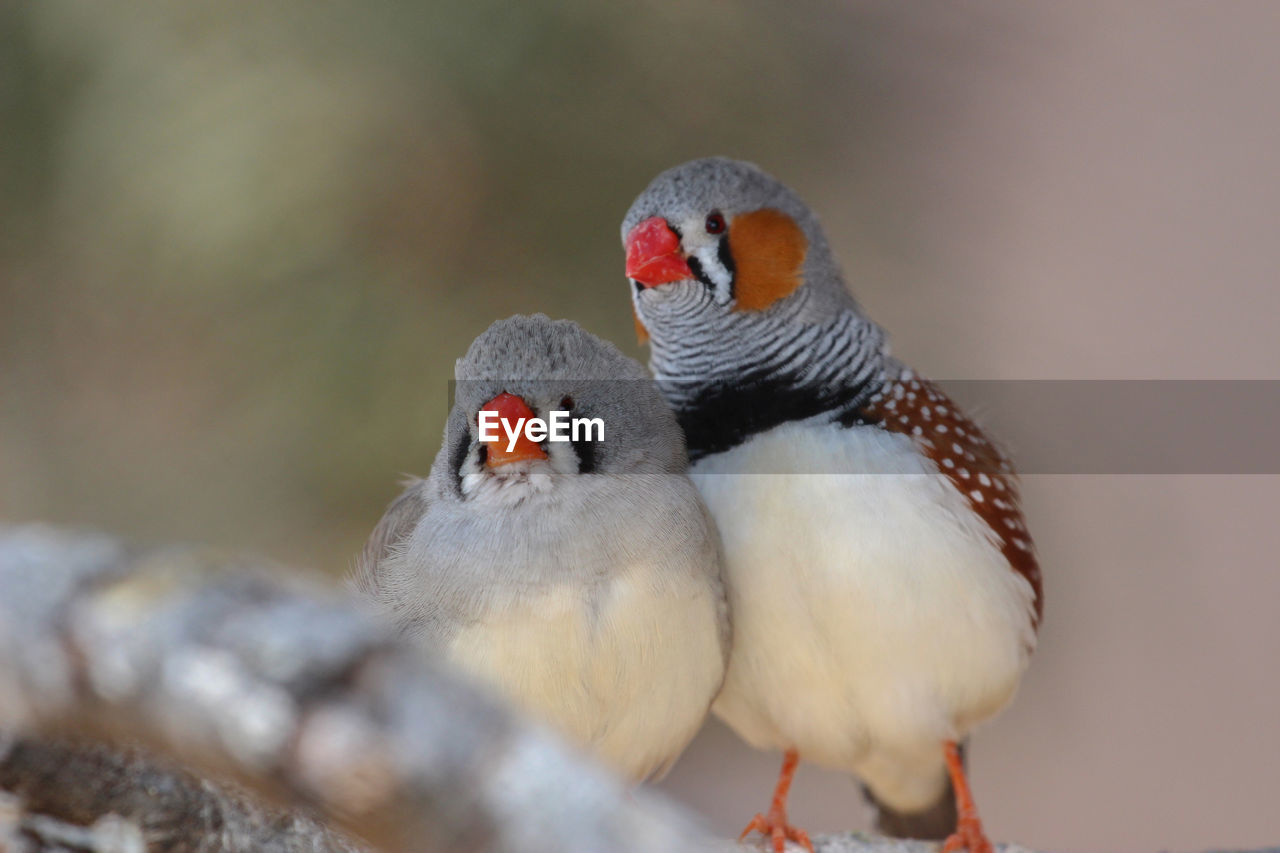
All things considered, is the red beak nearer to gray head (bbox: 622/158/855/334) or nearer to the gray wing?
gray head (bbox: 622/158/855/334)

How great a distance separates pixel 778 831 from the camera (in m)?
1.05

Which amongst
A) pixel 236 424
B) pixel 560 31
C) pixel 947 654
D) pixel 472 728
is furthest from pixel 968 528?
pixel 236 424

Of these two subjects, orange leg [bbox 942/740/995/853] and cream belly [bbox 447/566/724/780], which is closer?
cream belly [bbox 447/566/724/780]

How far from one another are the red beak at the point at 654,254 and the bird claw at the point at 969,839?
54cm

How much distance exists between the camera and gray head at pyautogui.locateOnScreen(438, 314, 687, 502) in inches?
33.0

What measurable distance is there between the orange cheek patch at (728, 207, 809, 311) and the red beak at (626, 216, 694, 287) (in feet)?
0.18

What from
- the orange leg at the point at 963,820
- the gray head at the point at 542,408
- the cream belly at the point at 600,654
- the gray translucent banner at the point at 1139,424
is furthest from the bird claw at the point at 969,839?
the gray translucent banner at the point at 1139,424

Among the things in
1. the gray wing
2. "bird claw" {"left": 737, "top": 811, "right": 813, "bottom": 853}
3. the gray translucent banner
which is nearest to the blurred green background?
the gray translucent banner

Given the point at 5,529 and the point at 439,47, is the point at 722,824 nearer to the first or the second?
the point at 439,47

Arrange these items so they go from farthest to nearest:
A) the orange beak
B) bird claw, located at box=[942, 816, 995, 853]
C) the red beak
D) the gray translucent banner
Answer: the gray translucent banner, bird claw, located at box=[942, 816, 995, 853], the red beak, the orange beak

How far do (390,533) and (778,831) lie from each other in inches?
16.7

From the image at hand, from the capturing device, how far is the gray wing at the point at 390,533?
3.09 ft

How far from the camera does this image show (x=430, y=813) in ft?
1.17

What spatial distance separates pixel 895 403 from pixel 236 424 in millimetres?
1226
